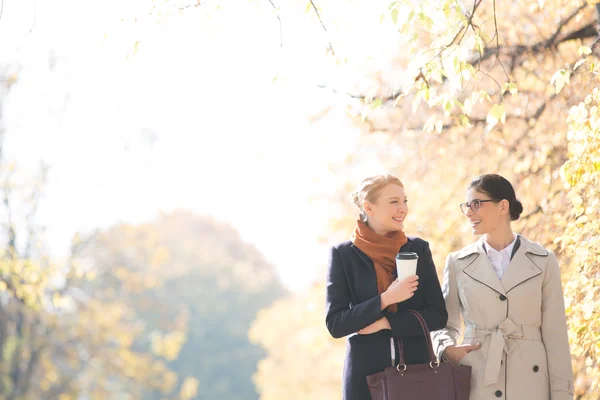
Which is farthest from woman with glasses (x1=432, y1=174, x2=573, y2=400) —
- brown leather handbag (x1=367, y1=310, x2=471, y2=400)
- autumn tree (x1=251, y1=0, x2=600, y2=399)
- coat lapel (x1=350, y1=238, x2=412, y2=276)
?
autumn tree (x1=251, y1=0, x2=600, y2=399)

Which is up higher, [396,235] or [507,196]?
[507,196]

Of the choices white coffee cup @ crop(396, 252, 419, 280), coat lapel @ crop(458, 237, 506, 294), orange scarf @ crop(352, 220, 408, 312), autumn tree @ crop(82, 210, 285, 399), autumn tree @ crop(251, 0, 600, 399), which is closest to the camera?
white coffee cup @ crop(396, 252, 419, 280)

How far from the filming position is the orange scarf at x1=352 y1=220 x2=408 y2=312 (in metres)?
3.31

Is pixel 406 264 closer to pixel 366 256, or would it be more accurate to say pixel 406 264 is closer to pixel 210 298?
pixel 366 256

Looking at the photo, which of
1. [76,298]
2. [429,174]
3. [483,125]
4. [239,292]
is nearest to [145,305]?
[76,298]

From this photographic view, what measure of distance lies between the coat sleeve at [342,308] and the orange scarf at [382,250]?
0.42 ft

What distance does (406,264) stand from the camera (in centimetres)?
310

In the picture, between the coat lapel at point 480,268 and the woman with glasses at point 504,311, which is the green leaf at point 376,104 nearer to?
the woman with glasses at point 504,311

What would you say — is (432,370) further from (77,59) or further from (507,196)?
(77,59)

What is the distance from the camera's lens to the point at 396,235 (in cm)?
336

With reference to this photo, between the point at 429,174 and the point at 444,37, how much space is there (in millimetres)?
5539

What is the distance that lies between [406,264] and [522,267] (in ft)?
2.14

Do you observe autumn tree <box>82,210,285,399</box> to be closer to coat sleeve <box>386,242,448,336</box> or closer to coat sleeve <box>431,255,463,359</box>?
coat sleeve <box>431,255,463,359</box>

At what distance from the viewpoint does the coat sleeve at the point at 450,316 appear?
3.48m
